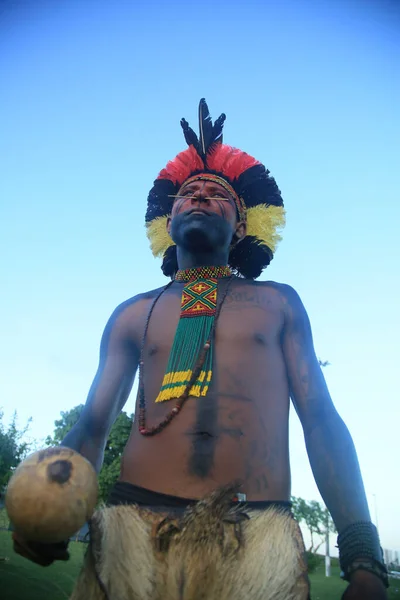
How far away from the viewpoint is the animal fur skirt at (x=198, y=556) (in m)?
1.96

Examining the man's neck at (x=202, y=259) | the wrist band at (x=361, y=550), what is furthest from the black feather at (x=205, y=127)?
the wrist band at (x=361, y=550)

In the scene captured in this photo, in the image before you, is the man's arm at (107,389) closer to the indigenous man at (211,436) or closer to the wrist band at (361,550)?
the indigenous man at (211,436)

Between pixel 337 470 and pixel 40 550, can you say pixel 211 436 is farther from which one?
pixel 40 550

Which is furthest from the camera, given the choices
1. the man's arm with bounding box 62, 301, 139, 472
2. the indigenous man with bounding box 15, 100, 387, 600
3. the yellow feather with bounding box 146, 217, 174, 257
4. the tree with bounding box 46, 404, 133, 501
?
the tree with bounding box 46, 404, 133, 501

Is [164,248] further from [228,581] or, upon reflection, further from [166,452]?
[228,581]

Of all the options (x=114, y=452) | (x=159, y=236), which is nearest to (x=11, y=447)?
(x=114, y=452)

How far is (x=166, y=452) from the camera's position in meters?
2.47

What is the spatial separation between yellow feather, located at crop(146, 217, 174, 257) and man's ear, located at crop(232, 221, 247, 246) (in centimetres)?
53

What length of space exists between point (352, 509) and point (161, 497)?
0.84 meters

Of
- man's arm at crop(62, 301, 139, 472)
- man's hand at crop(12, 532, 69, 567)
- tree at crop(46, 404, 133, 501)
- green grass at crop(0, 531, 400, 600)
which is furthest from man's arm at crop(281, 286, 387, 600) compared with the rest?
tree at crop(46, 404, 133, 501)

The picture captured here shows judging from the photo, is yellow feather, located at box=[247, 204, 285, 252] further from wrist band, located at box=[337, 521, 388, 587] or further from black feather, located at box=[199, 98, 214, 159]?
wrist band, located at box=[337, 521, 388, 587]

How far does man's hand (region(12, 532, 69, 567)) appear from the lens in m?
1.88

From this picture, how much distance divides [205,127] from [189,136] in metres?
0.15

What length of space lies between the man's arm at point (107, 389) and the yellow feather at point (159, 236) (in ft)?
2.83
